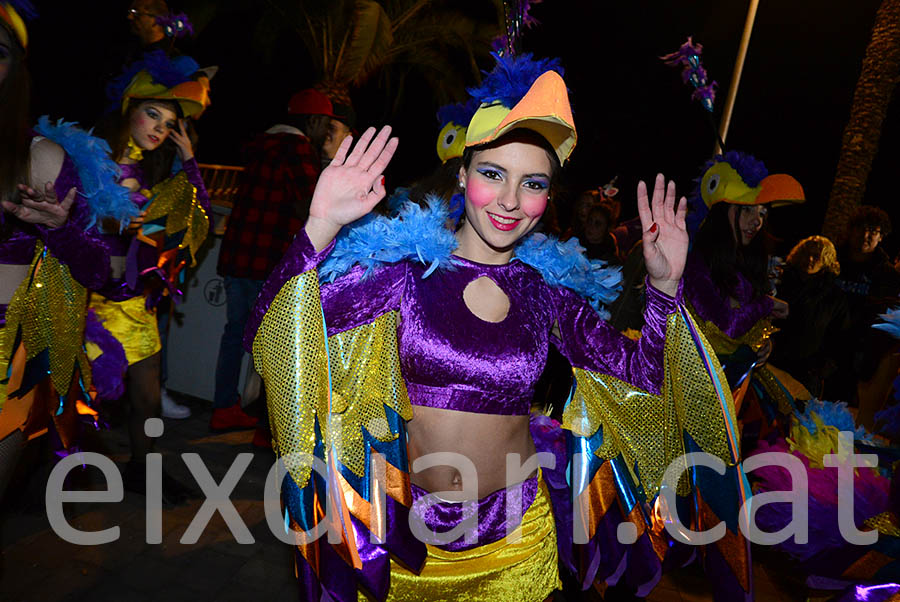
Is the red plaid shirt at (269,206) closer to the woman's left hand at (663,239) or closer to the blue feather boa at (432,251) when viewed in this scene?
the blue feather boa at (432,251)

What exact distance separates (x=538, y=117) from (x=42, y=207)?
5.63 feet

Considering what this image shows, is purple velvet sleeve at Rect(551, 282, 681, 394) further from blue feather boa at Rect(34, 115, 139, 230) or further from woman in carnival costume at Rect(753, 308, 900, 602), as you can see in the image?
blue feather boa at Rect(34, 115, 139, 230)

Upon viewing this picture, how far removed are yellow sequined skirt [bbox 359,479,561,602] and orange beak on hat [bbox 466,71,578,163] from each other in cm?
112

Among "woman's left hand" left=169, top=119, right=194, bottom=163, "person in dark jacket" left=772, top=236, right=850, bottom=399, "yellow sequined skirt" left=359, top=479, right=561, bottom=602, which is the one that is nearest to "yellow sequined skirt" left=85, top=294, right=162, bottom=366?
"woman's left hand" left=169, top=119, right=194, bottom=163

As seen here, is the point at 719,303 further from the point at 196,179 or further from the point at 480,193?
the point at 196,179

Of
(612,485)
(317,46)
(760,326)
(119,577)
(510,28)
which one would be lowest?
(119,577)

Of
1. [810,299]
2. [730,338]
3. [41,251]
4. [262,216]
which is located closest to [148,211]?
[262,216]

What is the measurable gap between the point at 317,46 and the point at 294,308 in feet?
29.1

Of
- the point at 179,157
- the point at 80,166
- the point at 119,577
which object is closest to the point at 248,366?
the point at 179,157

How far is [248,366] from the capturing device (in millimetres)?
4898

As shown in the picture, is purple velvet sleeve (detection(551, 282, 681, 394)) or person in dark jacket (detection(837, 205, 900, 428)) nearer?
purple velvet sleeve (detection(551, 282, 681, 394))

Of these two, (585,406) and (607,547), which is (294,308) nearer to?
(585,406)

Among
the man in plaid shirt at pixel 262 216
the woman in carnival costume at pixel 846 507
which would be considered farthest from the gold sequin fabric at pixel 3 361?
the woman in carnival costume at pixel 846 507

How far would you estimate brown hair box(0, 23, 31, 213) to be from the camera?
2.22 meters
